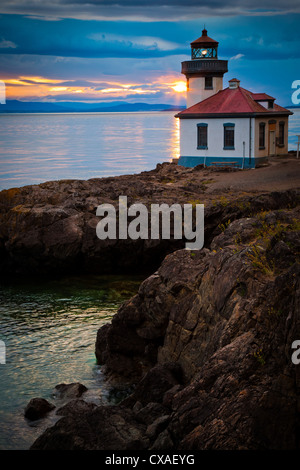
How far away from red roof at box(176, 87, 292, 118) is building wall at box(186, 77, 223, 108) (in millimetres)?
921

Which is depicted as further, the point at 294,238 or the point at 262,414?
the point at 294,238

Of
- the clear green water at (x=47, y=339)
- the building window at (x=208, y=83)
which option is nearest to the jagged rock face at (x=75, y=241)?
the clear green water at (x=47, y=339)

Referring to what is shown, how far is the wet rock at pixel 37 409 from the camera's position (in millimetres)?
12805

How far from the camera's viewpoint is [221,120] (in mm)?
40094

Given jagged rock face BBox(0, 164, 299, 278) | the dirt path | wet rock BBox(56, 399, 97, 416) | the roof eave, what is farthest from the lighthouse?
wet rock BBox(56, 399, 97, 416)

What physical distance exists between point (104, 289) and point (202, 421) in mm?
15745

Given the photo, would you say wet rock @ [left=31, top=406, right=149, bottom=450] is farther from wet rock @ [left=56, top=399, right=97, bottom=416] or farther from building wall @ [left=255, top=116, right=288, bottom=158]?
building wall @ [left=255, top=116, right=288, bottom=158]

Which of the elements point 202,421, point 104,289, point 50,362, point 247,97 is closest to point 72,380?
point 50,362

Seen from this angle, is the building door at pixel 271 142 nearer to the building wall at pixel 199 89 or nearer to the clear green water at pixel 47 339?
the building wall at pixel 199 89

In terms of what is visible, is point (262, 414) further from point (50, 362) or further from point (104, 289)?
point (104, 289)

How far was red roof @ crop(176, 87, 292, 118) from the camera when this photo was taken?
1559 inches

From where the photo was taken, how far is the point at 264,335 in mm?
8953

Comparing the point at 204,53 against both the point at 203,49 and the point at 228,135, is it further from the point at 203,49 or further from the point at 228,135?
the point at 228,135
